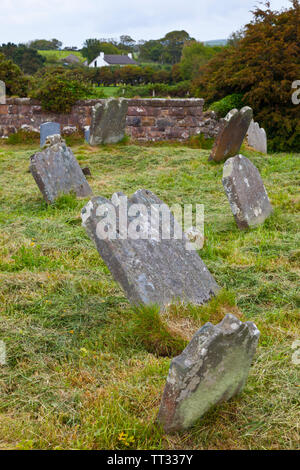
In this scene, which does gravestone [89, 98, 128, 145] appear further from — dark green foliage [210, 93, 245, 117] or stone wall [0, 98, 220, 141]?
dark green foliage [210, 93, 245, 117]

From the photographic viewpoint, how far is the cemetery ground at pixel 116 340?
99.7 inches

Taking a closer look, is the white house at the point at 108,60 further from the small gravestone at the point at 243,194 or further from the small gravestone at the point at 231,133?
the small gravestone at the point at 243,194

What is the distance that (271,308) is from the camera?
4023mm

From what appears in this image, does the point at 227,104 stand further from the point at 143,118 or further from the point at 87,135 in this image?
the point at 87,135

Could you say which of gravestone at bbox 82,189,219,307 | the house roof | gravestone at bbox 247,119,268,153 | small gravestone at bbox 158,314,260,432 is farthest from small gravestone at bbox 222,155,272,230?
the house roof

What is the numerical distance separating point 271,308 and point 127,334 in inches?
53.1

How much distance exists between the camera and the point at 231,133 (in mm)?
10594

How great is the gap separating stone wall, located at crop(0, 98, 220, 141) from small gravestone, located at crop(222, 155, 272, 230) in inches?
343

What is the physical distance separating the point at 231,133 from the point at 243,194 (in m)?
4.61

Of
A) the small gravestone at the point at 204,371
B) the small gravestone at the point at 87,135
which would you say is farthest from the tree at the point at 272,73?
the small gravestone at the point at 204,371

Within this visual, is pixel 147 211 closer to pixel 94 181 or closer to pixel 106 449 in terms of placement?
pixel 106 449

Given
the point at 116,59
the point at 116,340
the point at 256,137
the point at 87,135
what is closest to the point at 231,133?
the point at 256,137

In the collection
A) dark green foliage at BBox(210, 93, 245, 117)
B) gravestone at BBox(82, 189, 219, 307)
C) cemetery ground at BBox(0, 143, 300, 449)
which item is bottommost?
cemetery ground at BBox(0, 143, 300, 449)

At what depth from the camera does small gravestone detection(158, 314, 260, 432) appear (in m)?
2.47
